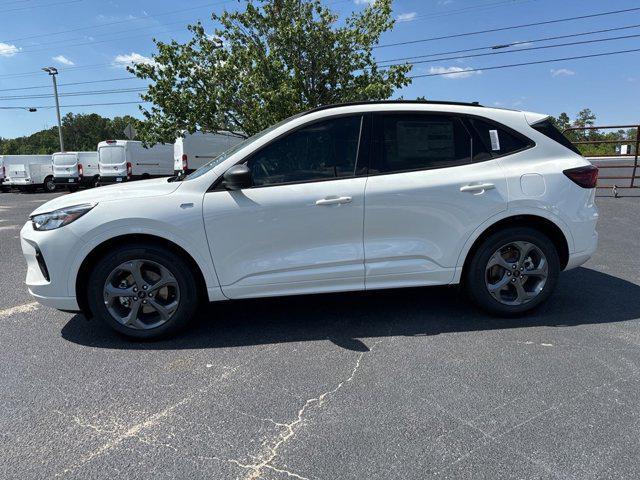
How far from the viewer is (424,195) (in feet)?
12.3

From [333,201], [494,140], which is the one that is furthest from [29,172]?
[494,140]

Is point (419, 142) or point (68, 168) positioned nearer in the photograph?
point (419, 142)

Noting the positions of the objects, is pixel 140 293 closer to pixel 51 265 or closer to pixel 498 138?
pixel 51 265

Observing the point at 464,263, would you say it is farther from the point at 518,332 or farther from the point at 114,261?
the point at 114,261

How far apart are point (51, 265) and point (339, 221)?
221 centimetres

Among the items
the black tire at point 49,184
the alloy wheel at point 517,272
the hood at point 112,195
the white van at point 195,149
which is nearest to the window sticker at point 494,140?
the alloy wheel at point 517,272

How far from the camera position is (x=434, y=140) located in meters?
3.91

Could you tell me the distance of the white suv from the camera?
3.53 meters

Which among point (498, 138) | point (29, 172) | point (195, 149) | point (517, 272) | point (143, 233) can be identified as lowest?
point (517, 272)

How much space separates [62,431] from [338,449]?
152 centimetres

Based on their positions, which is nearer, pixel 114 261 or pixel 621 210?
pixel 114 261

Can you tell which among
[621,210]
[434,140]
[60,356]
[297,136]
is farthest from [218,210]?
[621,210]

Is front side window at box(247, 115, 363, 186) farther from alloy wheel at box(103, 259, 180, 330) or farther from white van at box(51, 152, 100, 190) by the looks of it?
white van at box(51, 152, 100, 190)

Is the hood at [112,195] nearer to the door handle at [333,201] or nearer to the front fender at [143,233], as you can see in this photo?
the front fender at [143,233]
